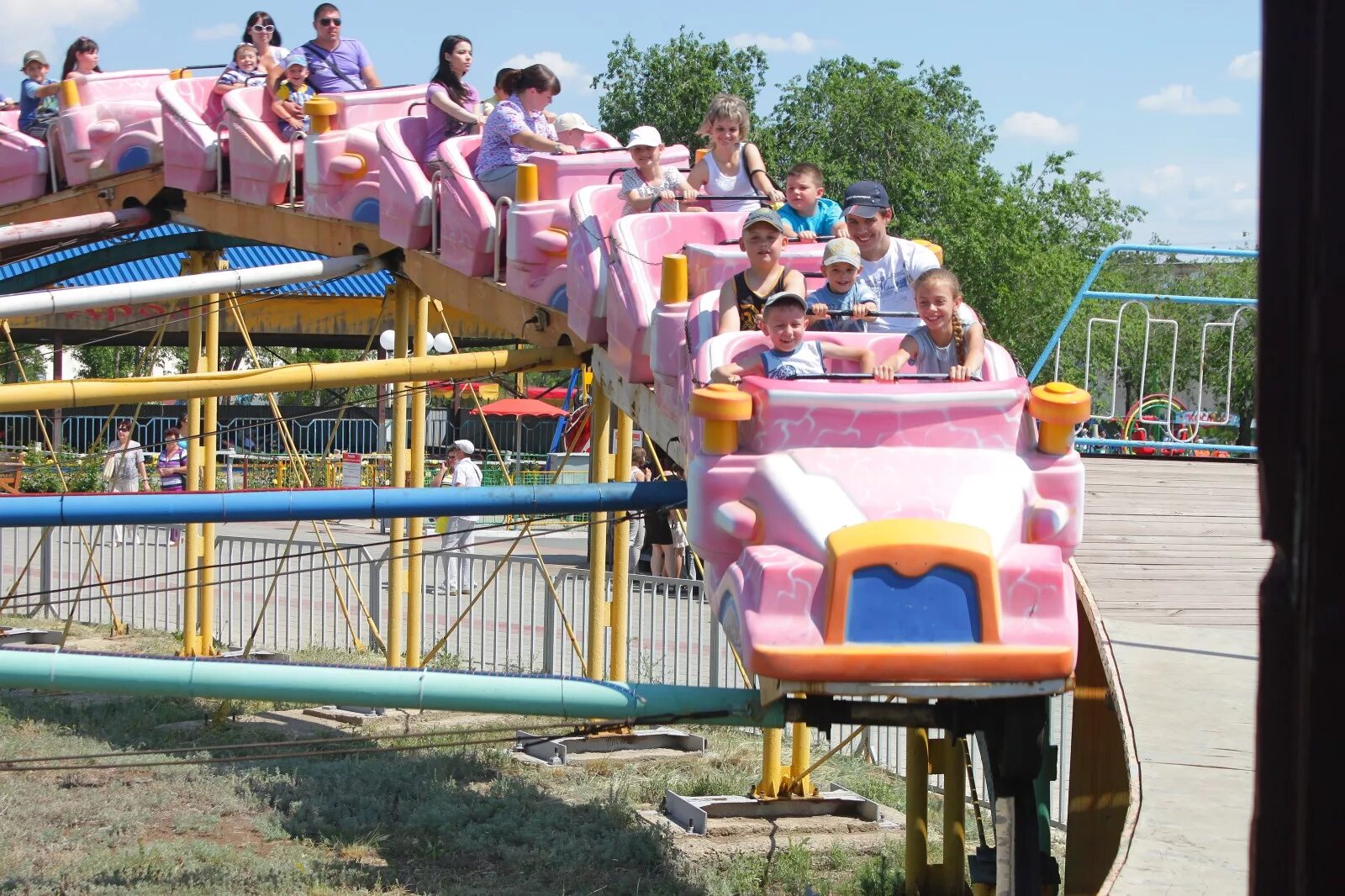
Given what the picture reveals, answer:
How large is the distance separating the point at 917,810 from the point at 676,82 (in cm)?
2872

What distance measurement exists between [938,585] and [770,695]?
0.53m

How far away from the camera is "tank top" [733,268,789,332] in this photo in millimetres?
5430

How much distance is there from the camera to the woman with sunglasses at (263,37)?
1122 cm

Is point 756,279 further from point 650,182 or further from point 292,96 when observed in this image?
point 292,96

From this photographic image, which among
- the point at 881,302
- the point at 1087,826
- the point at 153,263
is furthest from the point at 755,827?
the point at 153,263

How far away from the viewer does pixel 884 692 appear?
3906 millimetres

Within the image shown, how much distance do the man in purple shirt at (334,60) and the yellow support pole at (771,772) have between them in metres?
5.35

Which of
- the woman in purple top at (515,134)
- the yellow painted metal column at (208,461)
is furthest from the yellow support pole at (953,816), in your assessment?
the yellow painted metal column at (208,461)

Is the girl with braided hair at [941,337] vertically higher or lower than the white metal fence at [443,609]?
higher

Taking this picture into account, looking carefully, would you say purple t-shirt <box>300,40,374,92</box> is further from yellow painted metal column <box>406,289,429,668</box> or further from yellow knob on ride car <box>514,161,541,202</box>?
yellow knob on ride car <box>514,161,541,202</box>

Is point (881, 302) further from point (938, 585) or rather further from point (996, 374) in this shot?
point (938, 585)

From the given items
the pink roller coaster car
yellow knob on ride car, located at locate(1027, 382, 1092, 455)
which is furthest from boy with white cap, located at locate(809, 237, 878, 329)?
the pink roller coaster car

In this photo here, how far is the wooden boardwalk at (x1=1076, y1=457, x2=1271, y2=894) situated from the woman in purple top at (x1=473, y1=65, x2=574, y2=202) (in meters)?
3.28

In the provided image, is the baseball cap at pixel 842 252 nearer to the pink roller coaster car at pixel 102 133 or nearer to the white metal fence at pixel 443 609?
the white metal fence at pixel 443 609
